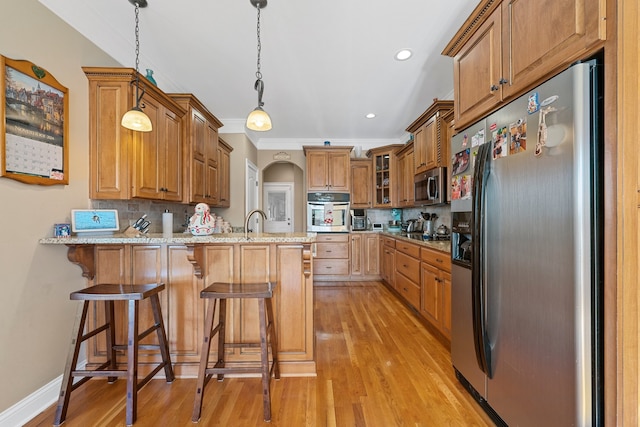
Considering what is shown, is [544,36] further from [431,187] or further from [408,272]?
[408,272]

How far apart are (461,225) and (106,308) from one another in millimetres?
2513

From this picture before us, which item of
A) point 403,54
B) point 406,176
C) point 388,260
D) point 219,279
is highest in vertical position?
point 403,54

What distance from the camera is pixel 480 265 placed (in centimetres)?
151

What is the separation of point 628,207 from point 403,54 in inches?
90.0

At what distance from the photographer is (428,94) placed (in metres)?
3.55

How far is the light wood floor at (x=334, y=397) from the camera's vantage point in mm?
1610

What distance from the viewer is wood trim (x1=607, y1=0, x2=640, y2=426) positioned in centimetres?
94

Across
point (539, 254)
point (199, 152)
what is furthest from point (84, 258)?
point (539, 254)

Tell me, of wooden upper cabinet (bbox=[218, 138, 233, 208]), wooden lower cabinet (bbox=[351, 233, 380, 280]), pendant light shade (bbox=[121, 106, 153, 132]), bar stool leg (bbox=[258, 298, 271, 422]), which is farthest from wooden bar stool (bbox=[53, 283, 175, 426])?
wooden lower cabinet (bbox=[351, 233, 380, 280])

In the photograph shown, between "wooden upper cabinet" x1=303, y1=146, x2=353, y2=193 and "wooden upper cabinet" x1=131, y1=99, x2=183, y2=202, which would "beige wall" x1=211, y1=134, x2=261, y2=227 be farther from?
"wooden upper cabinet" x1=131, y1=99, x2=183, y2=202

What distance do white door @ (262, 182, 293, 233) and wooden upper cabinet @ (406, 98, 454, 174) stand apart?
3800mm

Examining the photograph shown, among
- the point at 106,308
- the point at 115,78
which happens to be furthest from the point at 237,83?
the point at 106,308

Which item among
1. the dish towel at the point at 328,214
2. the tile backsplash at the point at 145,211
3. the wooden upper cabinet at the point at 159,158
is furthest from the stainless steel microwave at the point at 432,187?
the tile backsplash at the point at 145,211

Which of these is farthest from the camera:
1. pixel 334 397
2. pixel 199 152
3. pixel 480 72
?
pixel 199 152
